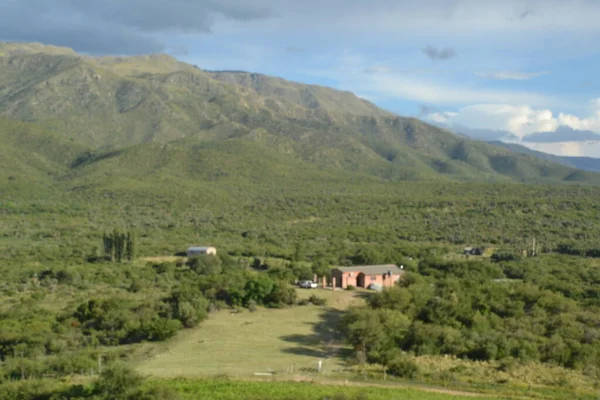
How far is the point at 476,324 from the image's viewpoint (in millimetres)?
35875

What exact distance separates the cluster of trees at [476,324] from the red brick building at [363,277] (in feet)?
13.4

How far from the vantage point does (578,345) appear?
31.8 meters

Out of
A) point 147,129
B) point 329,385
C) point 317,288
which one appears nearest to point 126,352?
point 329,385

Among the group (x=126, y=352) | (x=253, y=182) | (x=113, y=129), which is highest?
(x=113, y=129)

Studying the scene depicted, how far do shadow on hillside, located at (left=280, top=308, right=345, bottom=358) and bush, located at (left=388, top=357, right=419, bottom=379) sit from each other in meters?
3.49

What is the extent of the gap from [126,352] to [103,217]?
70.2 meters

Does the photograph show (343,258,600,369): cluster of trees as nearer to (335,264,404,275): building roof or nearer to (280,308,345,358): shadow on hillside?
(280,308,345,358): shadow on hillside

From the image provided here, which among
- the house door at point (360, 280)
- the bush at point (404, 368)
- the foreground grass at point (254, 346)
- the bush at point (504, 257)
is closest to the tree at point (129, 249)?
the house door at point (360, 280)

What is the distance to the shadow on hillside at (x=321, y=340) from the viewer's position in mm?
32031

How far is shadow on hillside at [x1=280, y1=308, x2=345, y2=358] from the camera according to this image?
32031mm

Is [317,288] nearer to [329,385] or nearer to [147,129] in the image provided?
[329,385]

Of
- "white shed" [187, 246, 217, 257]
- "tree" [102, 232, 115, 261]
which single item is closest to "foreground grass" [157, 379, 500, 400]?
"white shed" [187, 246, 217, 257]

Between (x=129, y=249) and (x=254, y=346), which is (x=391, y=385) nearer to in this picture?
(x=254, y=346)

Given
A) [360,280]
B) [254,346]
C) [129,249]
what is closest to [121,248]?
[129,249]
